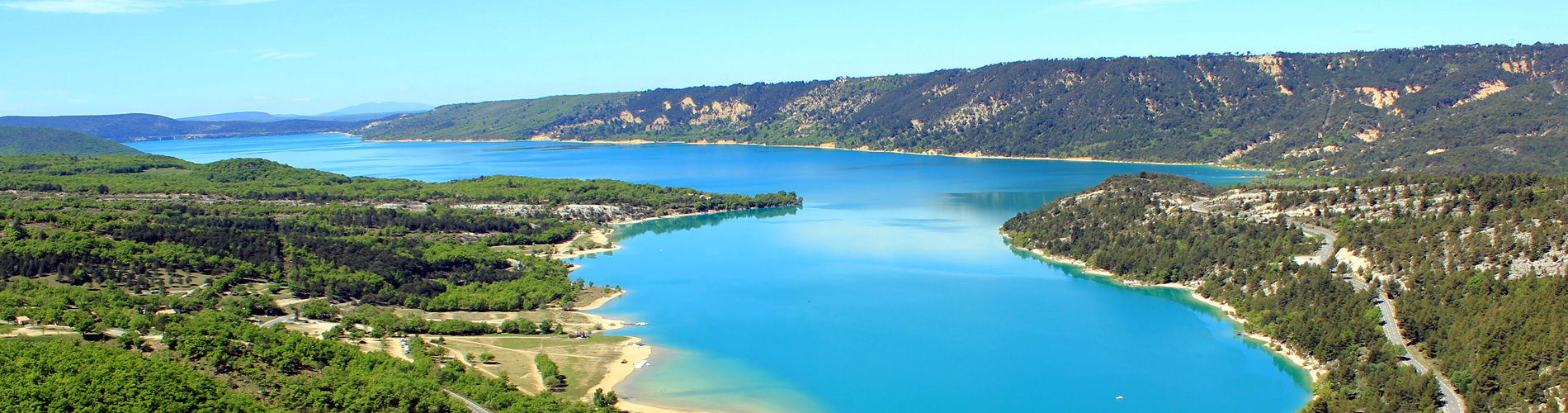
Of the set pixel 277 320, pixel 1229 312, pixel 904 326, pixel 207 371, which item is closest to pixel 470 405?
pixel 207 371

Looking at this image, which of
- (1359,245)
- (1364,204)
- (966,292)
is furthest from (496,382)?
(1364,204)

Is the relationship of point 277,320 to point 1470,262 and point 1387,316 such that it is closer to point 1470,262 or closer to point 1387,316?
point 1387,316

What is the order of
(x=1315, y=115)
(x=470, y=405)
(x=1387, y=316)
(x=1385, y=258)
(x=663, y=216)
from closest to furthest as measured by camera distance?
(x=470, y=405) < (x=1387, y=316) < (x=1385, y=258) < (x=663, y=216) < (x=1315, y=115)

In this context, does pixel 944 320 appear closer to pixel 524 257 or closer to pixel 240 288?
pixel 524 257

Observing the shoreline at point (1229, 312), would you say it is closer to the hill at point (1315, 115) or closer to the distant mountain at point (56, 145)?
the hill at point (1315, 115)

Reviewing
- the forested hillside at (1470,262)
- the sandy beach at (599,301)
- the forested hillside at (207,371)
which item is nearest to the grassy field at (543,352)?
the forested hillside at (207,371)

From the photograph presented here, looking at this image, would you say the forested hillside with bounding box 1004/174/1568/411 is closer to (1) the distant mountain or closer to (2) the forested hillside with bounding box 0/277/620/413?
(2) the forested hillside with bounding box 0/277/620/413
